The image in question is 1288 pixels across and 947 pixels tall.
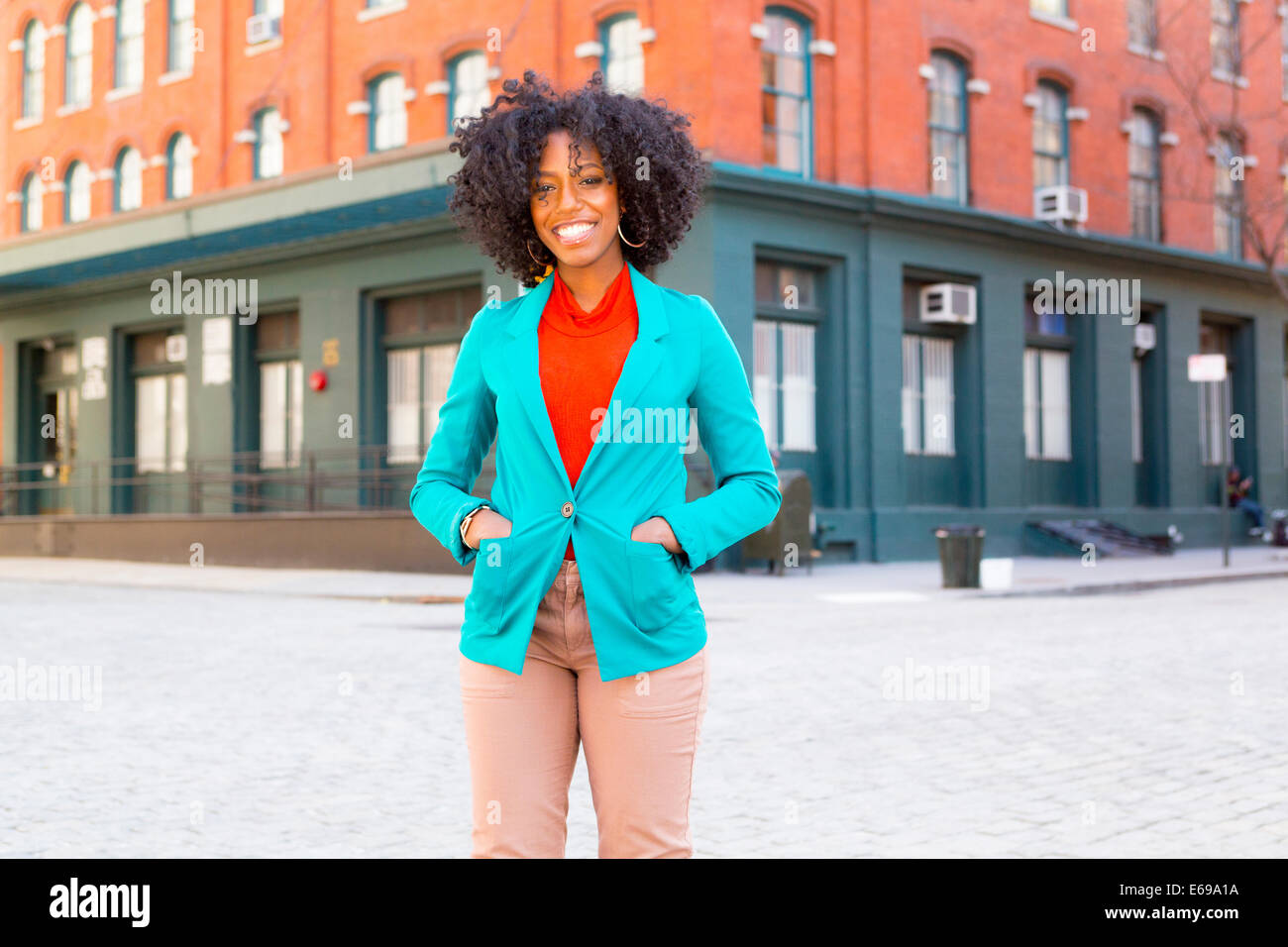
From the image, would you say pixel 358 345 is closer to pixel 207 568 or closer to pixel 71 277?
pixel 207 568

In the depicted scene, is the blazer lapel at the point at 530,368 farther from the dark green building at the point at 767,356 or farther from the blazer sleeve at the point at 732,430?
the dark green building at the point at 767,356

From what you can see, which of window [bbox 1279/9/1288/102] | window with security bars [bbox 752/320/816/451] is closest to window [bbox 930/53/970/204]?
window with security bars [bbox 752/320/816/451]

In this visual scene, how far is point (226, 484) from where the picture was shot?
27422mm

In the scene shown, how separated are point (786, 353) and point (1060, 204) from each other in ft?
22.7

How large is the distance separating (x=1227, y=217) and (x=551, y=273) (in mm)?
31722

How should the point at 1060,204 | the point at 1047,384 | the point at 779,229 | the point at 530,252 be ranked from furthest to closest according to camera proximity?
the point at 1047,384
the point at 1060,204
the point at 779,229
the point at 530,252

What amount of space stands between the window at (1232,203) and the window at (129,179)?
928 inches

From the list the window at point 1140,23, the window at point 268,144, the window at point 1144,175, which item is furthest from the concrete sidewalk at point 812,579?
the window at point 1140,23

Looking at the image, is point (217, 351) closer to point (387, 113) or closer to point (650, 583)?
point (387, 113)

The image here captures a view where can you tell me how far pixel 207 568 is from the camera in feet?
77.6

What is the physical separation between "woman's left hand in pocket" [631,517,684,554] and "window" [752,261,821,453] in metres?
19.8

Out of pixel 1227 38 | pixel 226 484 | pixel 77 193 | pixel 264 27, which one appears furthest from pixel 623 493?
pixel 77 193

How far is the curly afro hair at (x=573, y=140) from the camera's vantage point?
2.78 m
